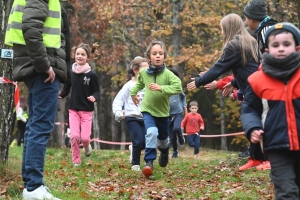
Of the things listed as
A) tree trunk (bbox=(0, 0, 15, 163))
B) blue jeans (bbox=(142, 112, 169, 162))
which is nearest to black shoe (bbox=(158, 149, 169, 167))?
blue jeans (bbox=(142, 112, 169, 162))

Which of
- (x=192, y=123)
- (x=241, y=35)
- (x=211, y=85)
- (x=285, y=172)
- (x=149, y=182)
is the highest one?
(x=241, y=35)

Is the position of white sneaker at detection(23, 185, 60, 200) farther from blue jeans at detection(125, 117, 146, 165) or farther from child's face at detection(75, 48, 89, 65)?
child's face at detection(75, 48, 89, 65)

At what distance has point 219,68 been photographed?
7.73m

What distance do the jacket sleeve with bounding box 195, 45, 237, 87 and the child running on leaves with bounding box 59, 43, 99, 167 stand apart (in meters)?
4.03

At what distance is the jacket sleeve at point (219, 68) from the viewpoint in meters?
7.56

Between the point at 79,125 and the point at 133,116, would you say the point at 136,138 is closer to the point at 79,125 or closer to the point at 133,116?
the point at 133,116

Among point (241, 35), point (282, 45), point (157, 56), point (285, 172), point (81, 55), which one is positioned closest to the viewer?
point (285, 172)

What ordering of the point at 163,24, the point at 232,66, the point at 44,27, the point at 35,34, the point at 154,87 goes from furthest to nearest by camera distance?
1. the point at 163,24
2. the point at 154,87
3. the point at 232,66
4. the point at 44,27
5. the point at 35,34

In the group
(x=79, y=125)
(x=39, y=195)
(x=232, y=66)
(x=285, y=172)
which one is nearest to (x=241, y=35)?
(x=232, y=66)

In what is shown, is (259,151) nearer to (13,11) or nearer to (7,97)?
(13,11)

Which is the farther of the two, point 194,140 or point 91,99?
point 194,140

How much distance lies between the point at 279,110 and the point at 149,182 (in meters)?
4.11

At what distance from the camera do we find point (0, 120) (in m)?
8.12

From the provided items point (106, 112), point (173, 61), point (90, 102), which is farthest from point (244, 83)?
point (106, 112)
